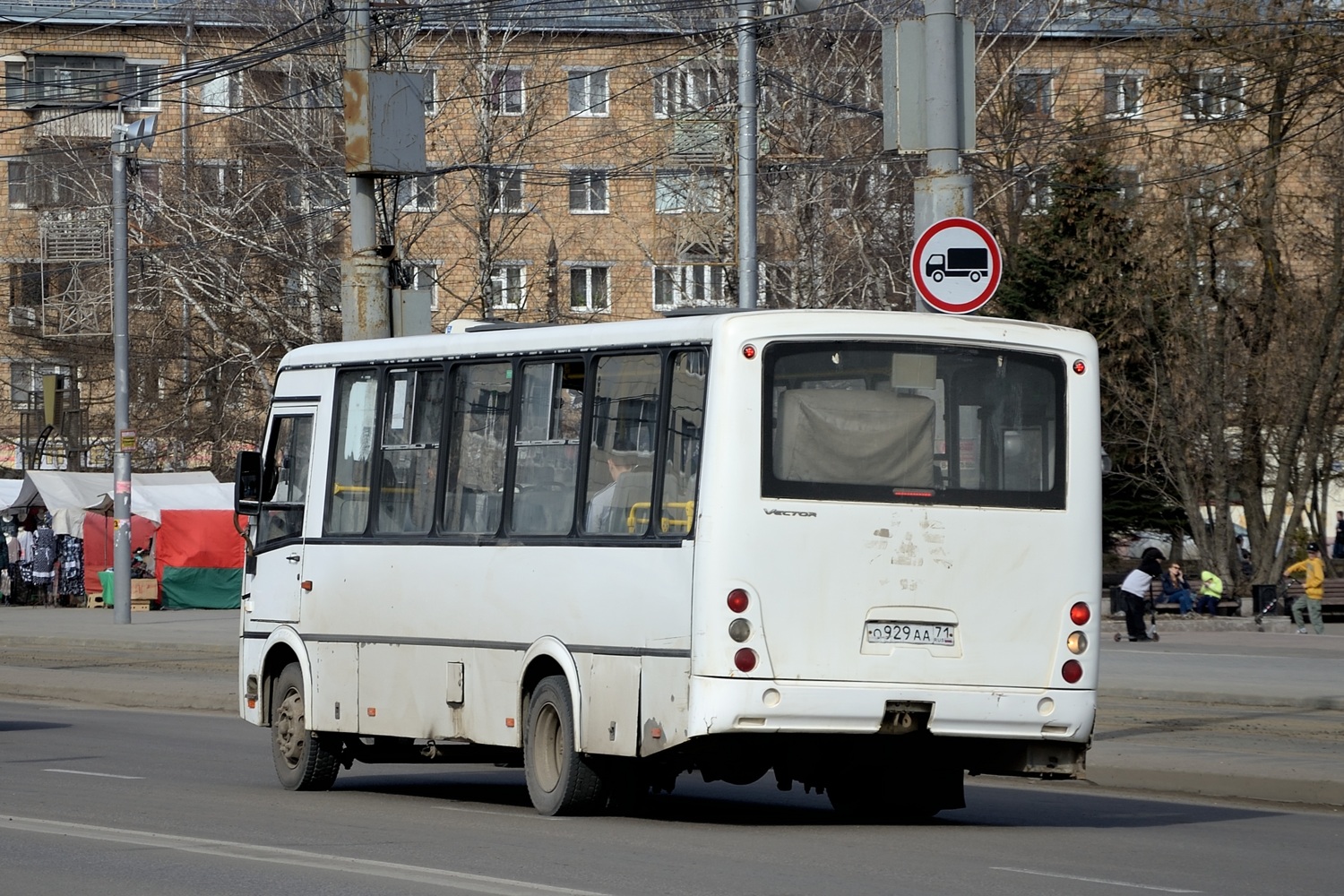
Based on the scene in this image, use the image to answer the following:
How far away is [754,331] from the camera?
11.1 meters

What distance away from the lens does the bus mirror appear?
1471 centimetres

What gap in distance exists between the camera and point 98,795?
13.4 metres

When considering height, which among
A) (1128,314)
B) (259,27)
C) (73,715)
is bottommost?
(73,715)

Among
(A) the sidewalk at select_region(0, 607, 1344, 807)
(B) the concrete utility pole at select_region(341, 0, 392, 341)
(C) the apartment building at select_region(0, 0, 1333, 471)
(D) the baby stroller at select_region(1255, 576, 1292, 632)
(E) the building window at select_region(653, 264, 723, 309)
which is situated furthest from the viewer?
(E) the building window at select_region(653, 264, 723, 309)

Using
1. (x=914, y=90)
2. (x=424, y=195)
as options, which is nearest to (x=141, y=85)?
(x=424, y=195)

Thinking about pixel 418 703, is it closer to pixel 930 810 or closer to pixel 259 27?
pixel 930 810

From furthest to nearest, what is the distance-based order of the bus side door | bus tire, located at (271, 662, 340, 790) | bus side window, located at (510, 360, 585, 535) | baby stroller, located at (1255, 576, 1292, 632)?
baby stroller, located at (1255, 576, 1292, 632), the bus side door, bus tire, located at (271, 662, 340, 790), bus side window, located at (510, 360, 585, 535)

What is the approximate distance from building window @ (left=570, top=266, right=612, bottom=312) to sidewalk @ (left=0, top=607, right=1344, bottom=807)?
1735 centimetres

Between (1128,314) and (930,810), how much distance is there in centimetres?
3062

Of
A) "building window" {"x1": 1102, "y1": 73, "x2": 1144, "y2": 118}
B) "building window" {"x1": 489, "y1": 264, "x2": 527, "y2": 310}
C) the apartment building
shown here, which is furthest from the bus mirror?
"building window" {"x1": 489, "y1": 264, "x2": 527, "y2": 310}

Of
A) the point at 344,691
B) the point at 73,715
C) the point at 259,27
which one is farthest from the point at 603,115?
the point at 344,691

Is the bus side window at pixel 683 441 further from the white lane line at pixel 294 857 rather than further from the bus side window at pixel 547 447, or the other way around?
the white lane line at pixel 294 857

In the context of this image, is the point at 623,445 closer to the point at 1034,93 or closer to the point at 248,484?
the point at 248,484

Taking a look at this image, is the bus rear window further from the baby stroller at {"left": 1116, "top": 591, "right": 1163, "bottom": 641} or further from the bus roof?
the baby stroller at {"left": 1116, "top": 591, "right": 1163, "bottom": 641}
